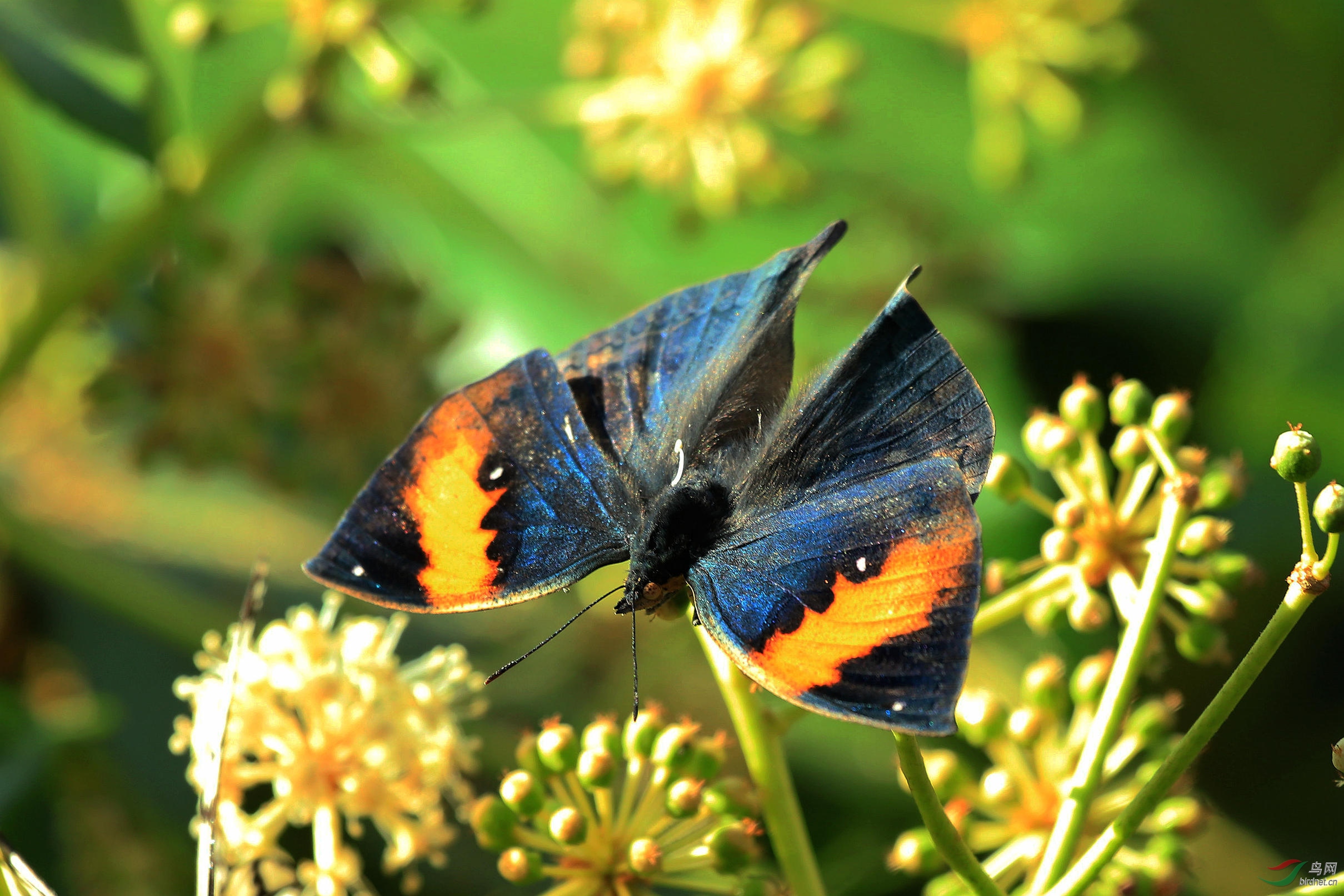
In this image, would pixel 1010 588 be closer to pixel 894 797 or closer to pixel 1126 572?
pixel 1126 572

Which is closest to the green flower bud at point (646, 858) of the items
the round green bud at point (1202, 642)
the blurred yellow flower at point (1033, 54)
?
the round green bud at point (1202, 642)

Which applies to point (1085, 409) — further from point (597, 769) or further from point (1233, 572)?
point (597, 769)

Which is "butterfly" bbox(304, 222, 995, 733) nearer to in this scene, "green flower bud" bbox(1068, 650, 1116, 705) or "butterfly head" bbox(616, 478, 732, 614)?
"butterfly head" bbox(616, 478, 732, 614)

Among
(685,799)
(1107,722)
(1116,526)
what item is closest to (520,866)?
(685,799)

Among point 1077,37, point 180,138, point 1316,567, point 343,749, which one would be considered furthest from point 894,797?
point 180,138

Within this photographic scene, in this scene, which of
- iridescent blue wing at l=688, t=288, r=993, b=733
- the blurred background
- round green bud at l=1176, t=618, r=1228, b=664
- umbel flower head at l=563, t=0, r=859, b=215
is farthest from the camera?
umbel flower head at l=563, t=0, r=859, b=215

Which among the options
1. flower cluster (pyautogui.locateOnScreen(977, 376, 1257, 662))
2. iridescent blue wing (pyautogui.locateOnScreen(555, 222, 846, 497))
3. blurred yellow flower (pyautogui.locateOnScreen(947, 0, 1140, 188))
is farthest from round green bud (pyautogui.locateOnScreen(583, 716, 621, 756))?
blurred yellow flower (pyautogui.locateOnScreen(947, 0, 1140, 188))
